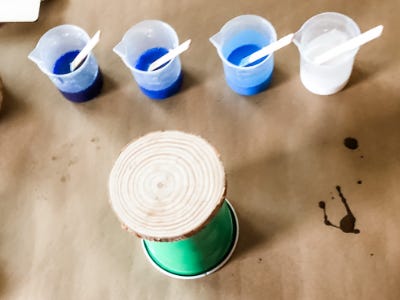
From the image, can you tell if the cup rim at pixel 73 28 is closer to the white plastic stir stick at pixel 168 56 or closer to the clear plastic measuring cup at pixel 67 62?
the clear plastic measuring cup at pixel 67 62

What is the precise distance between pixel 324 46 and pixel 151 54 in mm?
302

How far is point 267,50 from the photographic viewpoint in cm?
92

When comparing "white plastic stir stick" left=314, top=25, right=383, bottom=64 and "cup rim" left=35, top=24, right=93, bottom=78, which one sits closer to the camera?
"white plastic stir stick" left=314, top=25, right=383, bottom=64

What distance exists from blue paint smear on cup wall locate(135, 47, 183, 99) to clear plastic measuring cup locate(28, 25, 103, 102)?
83 mm

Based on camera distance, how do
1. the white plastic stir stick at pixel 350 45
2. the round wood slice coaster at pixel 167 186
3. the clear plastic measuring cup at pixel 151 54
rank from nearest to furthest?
the round wood slice coaster at pixel 167 186 < the white plastic stir stick at pixel 350 45 < the clear plastic measuring cup at pixel 151 54

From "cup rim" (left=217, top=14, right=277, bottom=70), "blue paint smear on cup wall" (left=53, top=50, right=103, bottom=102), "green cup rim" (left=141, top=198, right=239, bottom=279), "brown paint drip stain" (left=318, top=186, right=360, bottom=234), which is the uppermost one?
"cup rim" (left=217, top=14, right=277, bottom=70)

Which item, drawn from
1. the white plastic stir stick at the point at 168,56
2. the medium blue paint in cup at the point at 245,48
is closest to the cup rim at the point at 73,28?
the white plastic stir stick at the point at 168,56

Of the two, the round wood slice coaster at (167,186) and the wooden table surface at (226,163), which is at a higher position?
the round wood slice coaster at (167,186)

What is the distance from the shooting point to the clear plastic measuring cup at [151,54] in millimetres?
981

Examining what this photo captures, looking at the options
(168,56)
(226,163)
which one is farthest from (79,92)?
(226,163)

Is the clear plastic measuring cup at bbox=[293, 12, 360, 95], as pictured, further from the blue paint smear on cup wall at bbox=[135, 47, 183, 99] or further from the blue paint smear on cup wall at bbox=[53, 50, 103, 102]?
the blue paint smear on cup wall at bbox=[53, 50, 103, 102]

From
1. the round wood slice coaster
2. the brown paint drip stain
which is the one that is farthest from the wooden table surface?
the round wood slice coaster

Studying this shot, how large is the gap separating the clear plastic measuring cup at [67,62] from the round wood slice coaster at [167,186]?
0.83 feet

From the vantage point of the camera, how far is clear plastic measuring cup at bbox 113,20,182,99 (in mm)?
981
